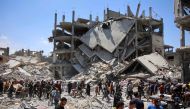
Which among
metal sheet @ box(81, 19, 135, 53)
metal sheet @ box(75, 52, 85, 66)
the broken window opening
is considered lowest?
metal sheet @ box(75, 52, 85, 66)

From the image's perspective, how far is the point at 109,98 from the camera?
22078mm

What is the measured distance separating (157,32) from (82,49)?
41.4 ft

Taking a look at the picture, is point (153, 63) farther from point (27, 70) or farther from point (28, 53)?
point (28, 53)

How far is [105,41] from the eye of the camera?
4372 cm

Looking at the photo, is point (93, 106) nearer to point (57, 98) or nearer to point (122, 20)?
point (57, 98)

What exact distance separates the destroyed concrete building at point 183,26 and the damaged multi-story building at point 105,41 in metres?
13.6

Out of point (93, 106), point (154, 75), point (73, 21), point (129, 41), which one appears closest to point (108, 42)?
point (129, 41)

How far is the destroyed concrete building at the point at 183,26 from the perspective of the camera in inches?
951

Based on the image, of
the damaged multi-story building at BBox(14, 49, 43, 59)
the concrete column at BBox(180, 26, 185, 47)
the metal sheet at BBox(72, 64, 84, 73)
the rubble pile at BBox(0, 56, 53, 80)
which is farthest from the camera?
the damaged multi-story building at BBox(14, 49, 43, 59)

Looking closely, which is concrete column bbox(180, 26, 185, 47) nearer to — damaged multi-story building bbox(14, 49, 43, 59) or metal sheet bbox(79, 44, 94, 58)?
metal sheet bbox(79, 44, 94, 58)

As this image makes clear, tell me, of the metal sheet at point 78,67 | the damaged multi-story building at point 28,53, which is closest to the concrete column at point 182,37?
the metal sheet at point 78,67

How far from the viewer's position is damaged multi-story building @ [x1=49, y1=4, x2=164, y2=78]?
4112cm

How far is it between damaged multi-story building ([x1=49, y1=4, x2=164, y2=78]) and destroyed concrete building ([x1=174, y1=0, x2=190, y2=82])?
13.6 meters

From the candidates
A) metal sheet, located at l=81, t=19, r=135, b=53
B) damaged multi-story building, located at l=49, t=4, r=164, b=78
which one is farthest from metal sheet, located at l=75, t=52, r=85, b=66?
metal sheet, located at l=81, t=19, r=135, b=53
